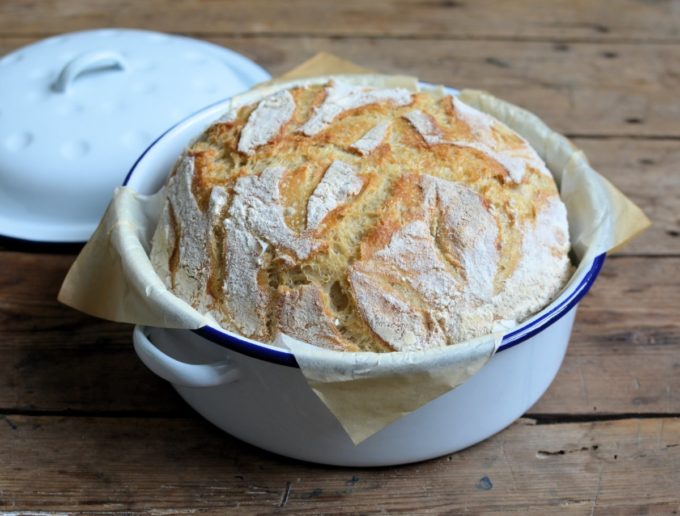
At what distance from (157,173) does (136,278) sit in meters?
0.24

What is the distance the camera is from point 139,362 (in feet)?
3.40

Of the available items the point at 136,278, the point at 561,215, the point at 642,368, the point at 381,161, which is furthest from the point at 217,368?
the point at 642,368

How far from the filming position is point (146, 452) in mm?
922

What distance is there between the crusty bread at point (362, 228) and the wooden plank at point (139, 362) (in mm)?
168

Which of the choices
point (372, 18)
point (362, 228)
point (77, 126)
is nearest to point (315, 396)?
point (362, 228)

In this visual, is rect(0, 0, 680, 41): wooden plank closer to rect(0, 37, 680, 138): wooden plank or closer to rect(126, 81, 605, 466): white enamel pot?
rect(0, 37, 680, 138): wooden plank

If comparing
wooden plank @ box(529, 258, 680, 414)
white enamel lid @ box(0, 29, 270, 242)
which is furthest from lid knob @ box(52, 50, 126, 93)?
wooden plank @ box(529, 258, 680, 414)

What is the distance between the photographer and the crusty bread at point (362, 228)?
0.83 m

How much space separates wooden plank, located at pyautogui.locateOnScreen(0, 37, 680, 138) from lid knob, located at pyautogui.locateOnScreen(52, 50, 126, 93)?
1.41 feet

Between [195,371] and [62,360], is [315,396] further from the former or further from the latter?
[62,360]

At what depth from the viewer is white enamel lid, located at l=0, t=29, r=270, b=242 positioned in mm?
1179

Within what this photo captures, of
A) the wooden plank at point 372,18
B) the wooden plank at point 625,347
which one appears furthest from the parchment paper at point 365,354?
the wooden plank at point 372,18

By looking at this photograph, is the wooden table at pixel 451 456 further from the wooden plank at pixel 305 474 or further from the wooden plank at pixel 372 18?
the wooden plank at pixel 372 18

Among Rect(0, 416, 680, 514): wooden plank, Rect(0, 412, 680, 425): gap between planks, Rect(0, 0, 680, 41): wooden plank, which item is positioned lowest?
Rect(0, 412, 680, 425): gap between planks
